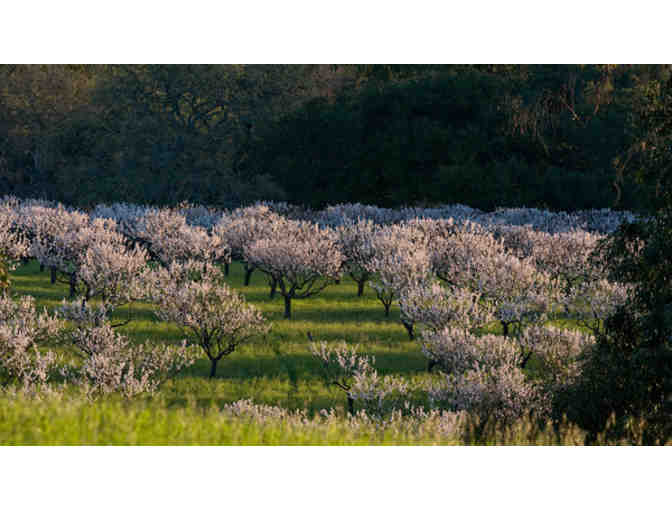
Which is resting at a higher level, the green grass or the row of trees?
the row of trees

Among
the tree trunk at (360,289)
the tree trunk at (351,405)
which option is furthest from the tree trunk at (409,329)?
the tree trunk at (360,289)

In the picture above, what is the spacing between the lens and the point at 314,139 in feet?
126

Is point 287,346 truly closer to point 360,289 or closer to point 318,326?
point 318,326

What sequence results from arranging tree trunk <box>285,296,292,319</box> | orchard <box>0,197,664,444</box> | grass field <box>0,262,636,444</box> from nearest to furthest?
grass field <box>0,262,636,444</box> < orchard <box>0,197,664,444</box> < tree trunk <box>285,296,292,319</box>

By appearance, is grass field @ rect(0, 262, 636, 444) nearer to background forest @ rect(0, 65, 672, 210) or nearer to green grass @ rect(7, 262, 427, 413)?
green grass @ rect(7, 262, 427, 413)

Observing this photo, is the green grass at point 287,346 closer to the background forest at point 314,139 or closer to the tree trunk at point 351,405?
the tree trunk at point 351,405

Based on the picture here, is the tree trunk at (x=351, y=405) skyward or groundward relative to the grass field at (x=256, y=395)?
groundward

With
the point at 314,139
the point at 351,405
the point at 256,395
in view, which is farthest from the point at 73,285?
the point at 314,139

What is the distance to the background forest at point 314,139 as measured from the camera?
25688 mm

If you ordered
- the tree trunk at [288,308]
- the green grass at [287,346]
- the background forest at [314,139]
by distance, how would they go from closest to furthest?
the green grass at [287,346]
the tree trunk at [288,308]
the background forest at [314,139]

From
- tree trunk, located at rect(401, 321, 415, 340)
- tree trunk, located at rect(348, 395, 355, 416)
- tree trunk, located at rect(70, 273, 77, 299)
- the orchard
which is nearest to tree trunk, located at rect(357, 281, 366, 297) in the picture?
the orchard

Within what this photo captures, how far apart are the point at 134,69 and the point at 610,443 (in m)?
30.4

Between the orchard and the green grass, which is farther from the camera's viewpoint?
the green grass

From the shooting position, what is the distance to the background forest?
25688 mm
